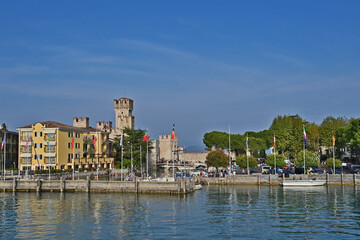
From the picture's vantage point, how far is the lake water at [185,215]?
36.2 metres

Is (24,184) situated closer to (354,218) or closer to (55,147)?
(55,147)

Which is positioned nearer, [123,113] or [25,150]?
[25,150]

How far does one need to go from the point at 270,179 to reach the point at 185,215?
123 ft

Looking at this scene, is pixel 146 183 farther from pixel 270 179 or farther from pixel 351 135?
pixel 351 135

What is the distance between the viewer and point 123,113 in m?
160

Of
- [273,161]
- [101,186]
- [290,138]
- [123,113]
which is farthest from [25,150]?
[290,138]

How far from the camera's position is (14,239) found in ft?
113

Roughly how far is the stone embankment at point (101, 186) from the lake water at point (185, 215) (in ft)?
6.60

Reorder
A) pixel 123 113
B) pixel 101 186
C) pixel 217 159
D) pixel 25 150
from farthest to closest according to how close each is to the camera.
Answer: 1. pixel 123 113
2. pixel 25 150
3. pixel 217 159
4. pixel 101 186

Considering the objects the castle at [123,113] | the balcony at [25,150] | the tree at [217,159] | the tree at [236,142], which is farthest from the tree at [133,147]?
the tree at [236,142]

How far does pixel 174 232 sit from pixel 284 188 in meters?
41.1

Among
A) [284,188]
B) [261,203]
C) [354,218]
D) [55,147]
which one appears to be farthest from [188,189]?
[55,147]

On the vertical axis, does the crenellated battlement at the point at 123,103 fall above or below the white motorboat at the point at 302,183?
above

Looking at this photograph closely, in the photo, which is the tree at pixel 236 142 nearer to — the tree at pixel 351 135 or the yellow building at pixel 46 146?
the tree at pixel 351 135
